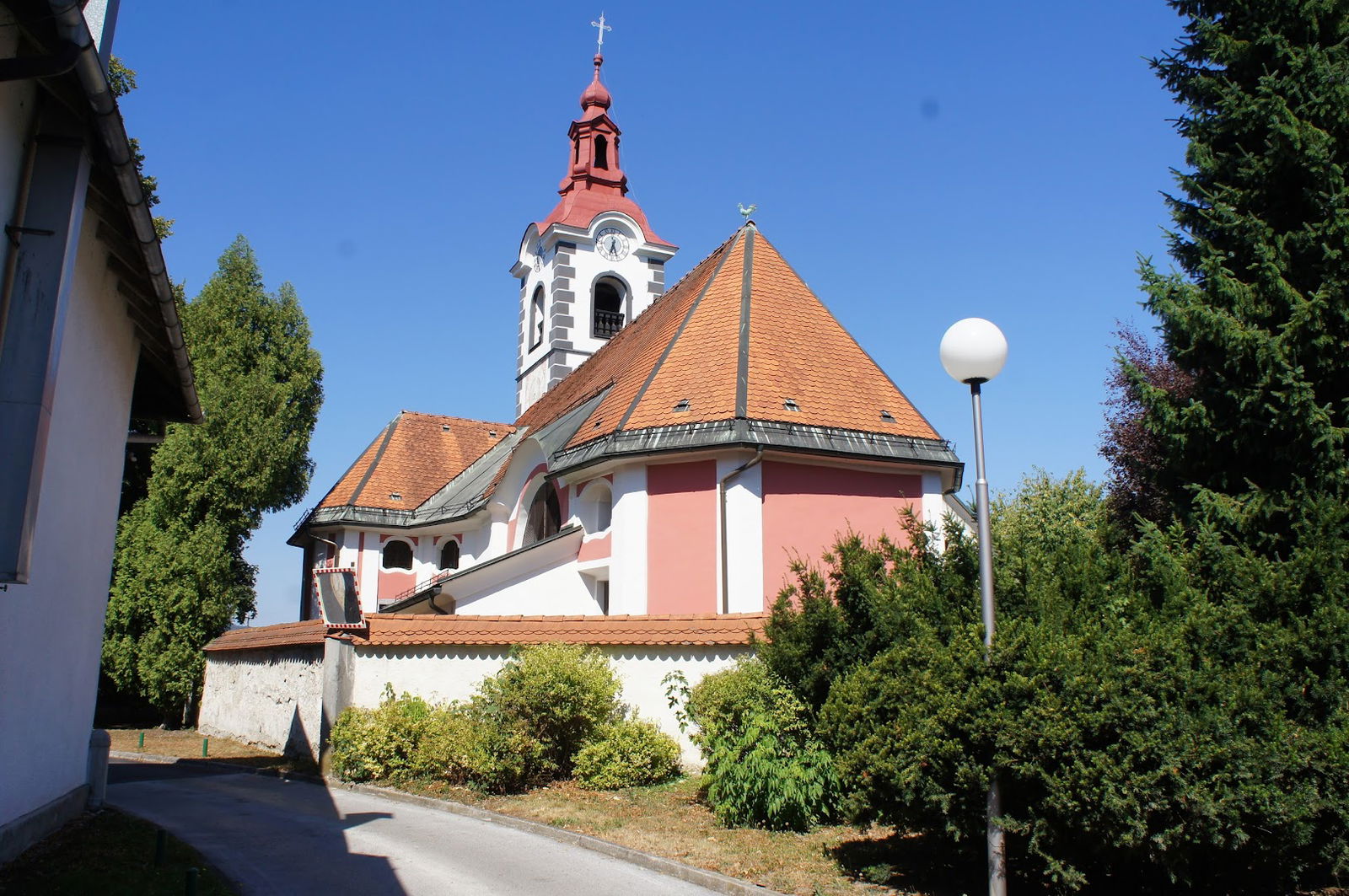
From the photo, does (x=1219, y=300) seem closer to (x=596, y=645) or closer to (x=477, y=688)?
(x=596, y=645)

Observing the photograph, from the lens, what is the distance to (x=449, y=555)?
29781 mm

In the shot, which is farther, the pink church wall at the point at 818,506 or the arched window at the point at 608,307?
the arched window at the point at 608,307

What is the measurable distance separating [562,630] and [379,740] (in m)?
2.62

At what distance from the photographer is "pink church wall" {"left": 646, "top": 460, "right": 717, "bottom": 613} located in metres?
16.1

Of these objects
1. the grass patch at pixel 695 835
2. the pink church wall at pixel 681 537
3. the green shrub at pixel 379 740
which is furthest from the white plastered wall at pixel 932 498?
the green shrub at pixel 379 740

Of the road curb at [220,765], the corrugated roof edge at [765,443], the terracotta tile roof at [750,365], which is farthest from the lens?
the terracotta tile roof at [750,365]

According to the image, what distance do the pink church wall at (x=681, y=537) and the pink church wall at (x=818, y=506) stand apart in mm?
896

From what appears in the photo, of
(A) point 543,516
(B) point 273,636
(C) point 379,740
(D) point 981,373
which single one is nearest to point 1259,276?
(D) point 981,373

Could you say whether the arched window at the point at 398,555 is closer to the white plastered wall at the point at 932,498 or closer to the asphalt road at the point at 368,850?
the asphalt road at the point at 368,850

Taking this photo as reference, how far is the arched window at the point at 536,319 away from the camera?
33.2 meters

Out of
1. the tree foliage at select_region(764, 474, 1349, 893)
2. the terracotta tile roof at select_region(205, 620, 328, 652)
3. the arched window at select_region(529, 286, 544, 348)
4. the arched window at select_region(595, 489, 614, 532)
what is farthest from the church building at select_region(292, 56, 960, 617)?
the arched window at select_region(529, 286, 544, 348)

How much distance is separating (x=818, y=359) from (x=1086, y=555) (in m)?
11.3

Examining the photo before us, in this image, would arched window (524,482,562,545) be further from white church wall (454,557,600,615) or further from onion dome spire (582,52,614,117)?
onion dome spire (582,52,614,117)

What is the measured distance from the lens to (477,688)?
13.2m
